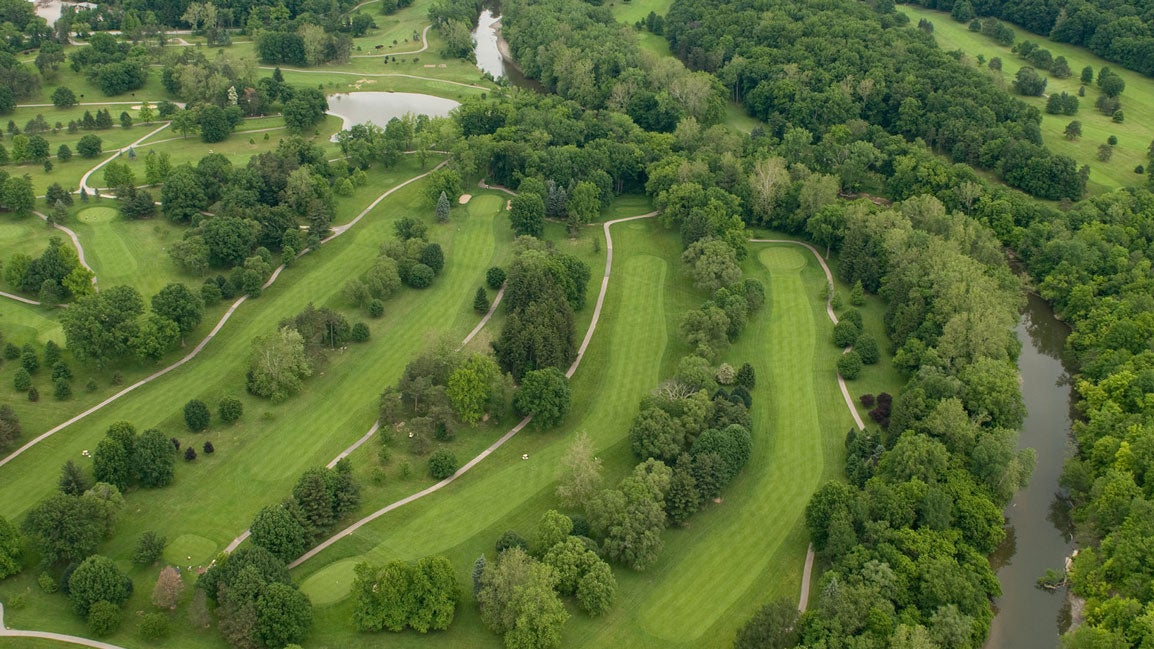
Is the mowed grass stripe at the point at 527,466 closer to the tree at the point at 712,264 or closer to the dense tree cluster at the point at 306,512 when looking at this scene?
the dense tree cluster at the point at 306,512

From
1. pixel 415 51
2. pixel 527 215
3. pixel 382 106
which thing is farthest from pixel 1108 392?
pixel 415 51

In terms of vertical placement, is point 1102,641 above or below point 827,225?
below

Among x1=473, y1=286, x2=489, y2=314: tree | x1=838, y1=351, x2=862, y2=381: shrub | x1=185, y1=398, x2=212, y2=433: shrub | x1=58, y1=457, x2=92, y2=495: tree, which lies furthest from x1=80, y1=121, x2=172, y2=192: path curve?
x1=838, y1=351, x2=862, y2=381: shrub

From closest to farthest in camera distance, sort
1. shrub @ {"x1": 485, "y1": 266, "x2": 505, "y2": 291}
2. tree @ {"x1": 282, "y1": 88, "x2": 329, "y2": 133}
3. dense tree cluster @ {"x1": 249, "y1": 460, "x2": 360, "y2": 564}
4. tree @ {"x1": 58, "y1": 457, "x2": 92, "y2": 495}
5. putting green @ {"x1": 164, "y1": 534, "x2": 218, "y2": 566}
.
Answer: dense tree cluster @ {"x1": 249, "y1": 460, "x2": 360, "y2": 564}, putting green @ {"x1": 164, "y1": 534, "x2": 218, "y2": 566}, tree @ {"x1": 58, "y1": 457, "x2": 92, "y2": 495}, shrub @ {"x1": 485, "y1": 266, "x2": 505, "y2": 291}, tree @ {"x1": 282, "y1": 88, "x2": 329, "y2": 133}

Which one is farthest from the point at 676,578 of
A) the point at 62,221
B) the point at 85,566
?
the point at 62,221

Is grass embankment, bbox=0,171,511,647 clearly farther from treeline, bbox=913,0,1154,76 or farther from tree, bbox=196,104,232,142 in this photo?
treeline, bbox=913,0,1154,76

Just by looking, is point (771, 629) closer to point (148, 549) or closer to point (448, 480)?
point (448, 480)

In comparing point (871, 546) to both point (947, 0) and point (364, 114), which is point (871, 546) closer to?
point (364, 114)
